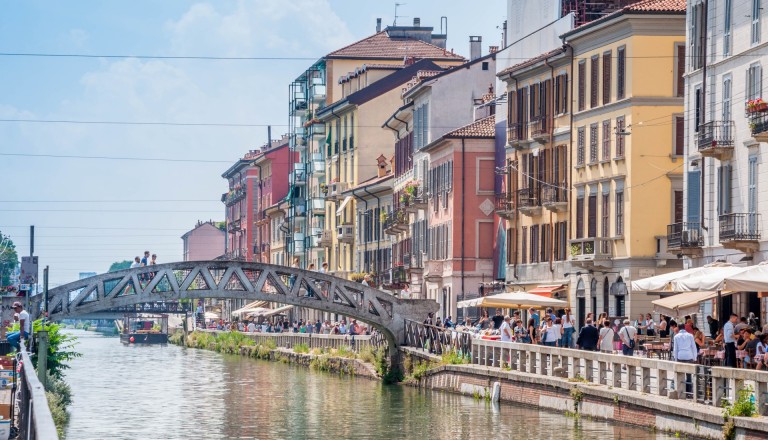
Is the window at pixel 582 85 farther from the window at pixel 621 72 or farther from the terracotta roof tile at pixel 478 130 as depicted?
the terracotta roof tile at pixel 478 130

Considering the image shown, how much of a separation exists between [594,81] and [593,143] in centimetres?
212

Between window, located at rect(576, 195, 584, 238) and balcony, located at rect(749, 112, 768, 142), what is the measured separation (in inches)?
651

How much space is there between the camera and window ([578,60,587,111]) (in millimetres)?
56281

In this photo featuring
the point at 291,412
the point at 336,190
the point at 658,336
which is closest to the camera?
the point at 658,336

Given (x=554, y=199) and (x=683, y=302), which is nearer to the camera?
(x=683, y=302)

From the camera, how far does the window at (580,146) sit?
5678 cm

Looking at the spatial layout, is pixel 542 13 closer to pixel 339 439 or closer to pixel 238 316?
pixel 339 439

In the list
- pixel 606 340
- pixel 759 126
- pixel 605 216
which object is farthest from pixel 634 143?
pixel 759 126

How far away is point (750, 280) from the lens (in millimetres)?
32656

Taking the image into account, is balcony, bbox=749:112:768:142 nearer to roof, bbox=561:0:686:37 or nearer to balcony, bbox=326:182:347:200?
roof, bbox=561:0:686:37

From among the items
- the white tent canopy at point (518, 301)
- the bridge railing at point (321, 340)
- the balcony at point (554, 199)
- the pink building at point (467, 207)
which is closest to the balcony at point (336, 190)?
the bridge railing at point (321, 340)

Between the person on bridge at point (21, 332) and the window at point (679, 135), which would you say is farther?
the window at point (679, 135)

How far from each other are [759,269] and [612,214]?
69.6 feet

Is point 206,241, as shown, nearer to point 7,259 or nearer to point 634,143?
point 7,259
